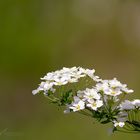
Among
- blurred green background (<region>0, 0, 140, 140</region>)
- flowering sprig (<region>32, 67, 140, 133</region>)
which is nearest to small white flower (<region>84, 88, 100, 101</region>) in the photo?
flowering sprig (<region>32, 67, 140, 133</region>)

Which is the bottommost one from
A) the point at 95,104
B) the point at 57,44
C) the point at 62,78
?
the point at 95,104

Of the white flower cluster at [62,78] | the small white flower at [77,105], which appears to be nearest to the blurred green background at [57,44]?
the white flower cluster at [62,78]

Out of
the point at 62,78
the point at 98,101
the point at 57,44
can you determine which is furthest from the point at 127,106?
the point at 57,44

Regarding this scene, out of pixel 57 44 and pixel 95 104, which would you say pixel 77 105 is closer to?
pixel 95 104

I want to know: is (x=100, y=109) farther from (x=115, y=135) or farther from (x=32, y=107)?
(x=32, y=107)

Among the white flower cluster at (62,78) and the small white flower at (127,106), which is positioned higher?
the white flower cluster at (62,78)

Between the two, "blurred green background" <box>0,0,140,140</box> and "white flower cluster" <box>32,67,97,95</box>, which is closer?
"white flower cluster" <box>32,67,97,95</box>

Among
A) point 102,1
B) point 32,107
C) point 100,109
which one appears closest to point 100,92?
point 100,109

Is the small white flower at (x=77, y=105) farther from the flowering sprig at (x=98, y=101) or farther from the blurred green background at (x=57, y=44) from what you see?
the blurred green background at (x=57, y=44)

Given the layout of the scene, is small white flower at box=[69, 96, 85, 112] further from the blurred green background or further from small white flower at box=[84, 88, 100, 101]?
the blurred green background
